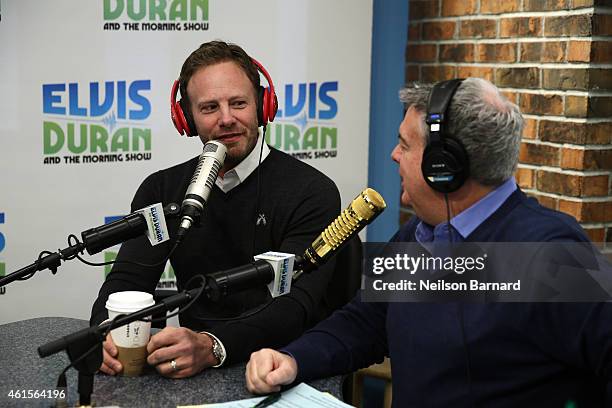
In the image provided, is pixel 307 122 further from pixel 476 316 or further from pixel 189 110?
pixel 476 316

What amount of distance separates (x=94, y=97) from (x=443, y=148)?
167cm

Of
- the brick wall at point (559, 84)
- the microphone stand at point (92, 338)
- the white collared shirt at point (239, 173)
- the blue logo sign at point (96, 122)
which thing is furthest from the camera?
the blue logo sign at point (96, 122)

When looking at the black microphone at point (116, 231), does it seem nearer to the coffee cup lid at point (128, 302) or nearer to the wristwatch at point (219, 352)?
the coffee cup lid at point (128, 302)

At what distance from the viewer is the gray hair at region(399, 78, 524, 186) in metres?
1.45

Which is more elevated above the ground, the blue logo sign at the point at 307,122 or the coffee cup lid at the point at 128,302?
the blue logo sign at the point at 307,122

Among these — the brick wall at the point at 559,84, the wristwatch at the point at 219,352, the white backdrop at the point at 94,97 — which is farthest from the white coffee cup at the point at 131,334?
the brick wall at the point at 559,84

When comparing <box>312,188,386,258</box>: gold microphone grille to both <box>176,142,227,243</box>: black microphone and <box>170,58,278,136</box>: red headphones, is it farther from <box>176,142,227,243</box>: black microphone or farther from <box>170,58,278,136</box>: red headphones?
<box>170,58,278,136</box>: red headphones

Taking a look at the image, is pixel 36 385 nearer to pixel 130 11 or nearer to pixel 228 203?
pixel 228 203

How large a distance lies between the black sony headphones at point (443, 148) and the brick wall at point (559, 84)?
126 centimetres

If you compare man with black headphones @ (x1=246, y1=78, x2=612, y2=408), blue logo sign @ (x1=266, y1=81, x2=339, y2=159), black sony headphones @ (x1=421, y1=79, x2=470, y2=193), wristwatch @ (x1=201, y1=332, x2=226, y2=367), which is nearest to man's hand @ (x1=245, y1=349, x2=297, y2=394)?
man with black headphones @ (x1=246, y1=78, x2=612, y2=408)

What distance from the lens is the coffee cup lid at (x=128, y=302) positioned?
1.55 meters

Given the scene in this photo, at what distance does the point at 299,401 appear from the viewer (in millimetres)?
1498

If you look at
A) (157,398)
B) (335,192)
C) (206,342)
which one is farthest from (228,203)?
(157,398)

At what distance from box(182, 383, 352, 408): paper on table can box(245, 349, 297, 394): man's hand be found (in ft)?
0.08
